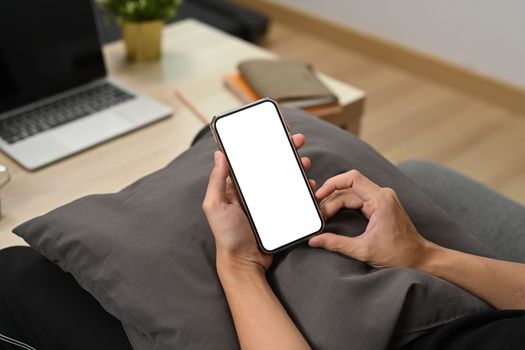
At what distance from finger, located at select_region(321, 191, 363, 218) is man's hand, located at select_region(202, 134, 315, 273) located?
0.11m

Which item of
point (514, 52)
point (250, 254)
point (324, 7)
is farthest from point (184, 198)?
point (324, 7)

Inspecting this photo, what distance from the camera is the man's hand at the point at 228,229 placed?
73 cm

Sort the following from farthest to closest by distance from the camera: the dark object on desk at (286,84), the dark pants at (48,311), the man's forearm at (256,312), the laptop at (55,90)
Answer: the dark object on desk at (286,84)
the laptop at (55,90)
the dark pants at (48,311)
the man's forearm at (256,312)

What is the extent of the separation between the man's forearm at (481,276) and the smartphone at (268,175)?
160mm

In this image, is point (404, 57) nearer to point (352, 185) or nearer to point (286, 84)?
point (286, 84)

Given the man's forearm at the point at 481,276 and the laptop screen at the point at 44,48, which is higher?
the laptop screen at the point at 44,48

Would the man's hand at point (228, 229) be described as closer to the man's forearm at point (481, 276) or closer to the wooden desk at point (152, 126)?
the man's forearm at point (481, 276)

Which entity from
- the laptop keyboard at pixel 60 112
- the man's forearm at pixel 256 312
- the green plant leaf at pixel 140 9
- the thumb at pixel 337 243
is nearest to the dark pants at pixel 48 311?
the man's forearm at pixel 256 312

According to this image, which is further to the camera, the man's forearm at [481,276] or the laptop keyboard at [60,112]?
the laptop keyboard at [60,112]

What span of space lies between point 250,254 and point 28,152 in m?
0.59

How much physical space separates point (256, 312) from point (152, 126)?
0.66 metres

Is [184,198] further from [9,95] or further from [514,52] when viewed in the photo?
[514,52]

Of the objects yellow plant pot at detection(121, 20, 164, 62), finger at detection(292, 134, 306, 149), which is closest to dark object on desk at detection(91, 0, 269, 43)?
yellow plant pot at detection(121, 20, 164, 62)

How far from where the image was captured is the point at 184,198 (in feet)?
2.66
